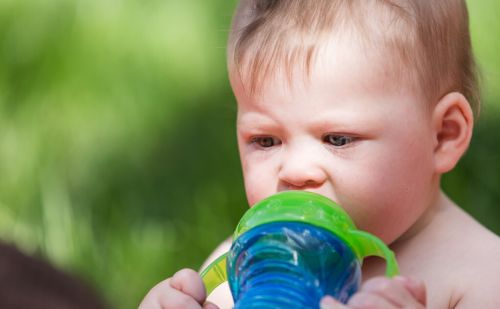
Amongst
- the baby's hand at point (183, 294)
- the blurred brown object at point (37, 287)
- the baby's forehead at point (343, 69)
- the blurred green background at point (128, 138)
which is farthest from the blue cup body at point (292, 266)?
the blurred green background at point (128, 138)

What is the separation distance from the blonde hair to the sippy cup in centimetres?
30

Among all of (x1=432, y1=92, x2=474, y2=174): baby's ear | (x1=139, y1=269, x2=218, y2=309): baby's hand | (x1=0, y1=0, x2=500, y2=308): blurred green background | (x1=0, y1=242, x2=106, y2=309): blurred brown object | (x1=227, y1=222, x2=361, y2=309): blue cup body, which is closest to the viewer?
(x1=0, y1=242, x2=106, y2=309): blurred brown object

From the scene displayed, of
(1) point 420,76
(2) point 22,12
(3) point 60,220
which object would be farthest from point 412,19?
(2) point 22,12

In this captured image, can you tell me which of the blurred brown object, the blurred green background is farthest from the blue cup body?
the blurred green background

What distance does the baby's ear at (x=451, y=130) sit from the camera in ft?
6.94

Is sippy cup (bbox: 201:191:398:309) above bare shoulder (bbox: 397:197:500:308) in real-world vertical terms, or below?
above

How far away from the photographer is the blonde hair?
2031mm

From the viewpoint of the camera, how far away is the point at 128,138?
10.3ft

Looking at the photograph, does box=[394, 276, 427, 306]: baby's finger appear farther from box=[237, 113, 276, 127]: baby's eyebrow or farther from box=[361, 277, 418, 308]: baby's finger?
box=[237, 113, 276, 127]: baby's eyebrow

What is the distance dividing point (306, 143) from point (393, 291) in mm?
414

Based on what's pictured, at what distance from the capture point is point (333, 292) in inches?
68.9

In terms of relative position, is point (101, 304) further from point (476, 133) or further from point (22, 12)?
point (22, 12)

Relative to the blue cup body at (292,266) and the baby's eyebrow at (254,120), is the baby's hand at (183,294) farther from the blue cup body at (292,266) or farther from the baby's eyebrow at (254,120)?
the baby's eyebrow at (254,120)

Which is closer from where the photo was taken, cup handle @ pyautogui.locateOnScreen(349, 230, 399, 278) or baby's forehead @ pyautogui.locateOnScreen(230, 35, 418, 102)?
cup handle @ pyautogui.locateOnScreen(349, 230, 399, 278)
